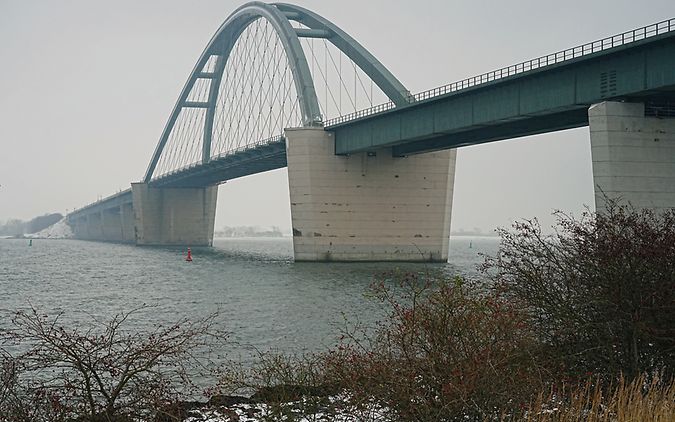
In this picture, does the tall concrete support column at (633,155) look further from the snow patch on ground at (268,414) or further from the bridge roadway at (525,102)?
the snow patch on ground at (268,414)

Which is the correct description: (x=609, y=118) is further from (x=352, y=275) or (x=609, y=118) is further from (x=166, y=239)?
(x=166, y=239)

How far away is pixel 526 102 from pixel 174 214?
98.6 m

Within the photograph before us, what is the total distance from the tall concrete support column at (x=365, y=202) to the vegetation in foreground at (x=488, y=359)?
2111 inches

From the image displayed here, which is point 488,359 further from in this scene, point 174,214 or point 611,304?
point 174,214

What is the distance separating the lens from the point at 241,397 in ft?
46.0

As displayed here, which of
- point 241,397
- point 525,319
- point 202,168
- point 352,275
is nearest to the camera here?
point 525,319

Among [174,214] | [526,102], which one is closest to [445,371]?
[526,102]

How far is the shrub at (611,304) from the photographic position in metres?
11.8

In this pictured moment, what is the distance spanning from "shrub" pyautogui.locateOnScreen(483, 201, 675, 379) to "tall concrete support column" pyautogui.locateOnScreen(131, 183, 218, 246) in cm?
12399

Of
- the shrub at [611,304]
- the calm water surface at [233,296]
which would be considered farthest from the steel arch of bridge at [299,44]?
the shrub at [611,304]

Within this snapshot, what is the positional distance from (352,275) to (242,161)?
43645 mm

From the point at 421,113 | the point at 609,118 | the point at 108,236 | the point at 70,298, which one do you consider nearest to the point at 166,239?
the point at 108,236

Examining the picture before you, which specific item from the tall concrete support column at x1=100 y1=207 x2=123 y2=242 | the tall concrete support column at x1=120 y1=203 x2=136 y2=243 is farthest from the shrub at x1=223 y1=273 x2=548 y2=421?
the tall concrete support column at x1=100 y1=207 x2=123 y2=242

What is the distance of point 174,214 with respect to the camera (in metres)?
135
